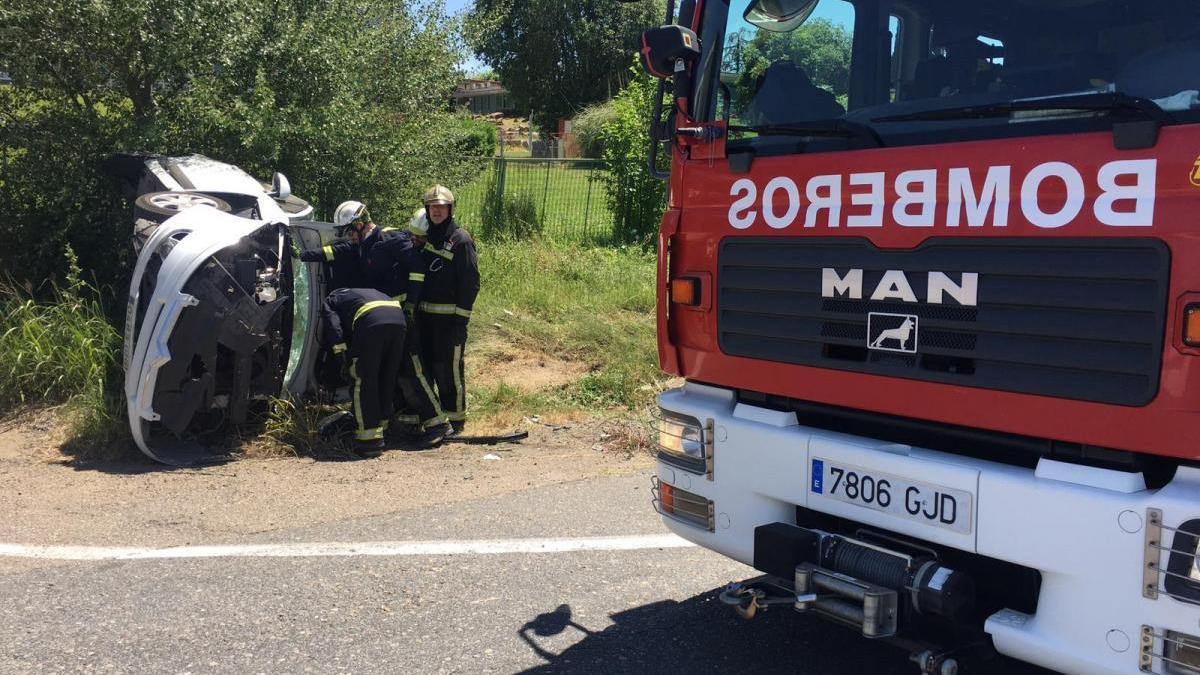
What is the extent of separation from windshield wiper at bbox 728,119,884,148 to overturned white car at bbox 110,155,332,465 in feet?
12.3

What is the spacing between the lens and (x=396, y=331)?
6867 mm

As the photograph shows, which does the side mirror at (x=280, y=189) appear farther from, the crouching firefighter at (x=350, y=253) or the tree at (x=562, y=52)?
the tree at (x=562, y=52)

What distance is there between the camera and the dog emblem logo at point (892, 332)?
3189mm

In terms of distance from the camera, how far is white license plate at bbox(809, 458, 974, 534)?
9.71ft

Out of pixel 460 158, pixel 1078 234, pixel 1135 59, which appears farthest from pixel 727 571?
pixel 460 158

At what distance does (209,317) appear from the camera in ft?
19.8

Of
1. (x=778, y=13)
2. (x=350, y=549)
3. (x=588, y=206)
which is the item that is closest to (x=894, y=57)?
(x=778, y=13)

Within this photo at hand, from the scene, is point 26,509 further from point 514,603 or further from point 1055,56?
point 1055,56

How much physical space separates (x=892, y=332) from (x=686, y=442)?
0.93 metres

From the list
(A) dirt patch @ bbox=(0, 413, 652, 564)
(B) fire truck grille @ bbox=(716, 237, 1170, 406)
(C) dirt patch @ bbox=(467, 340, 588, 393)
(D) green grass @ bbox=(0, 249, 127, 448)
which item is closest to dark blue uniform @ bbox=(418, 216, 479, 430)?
(A) dirt patch @ bbox=(0, 413, 652, 564)

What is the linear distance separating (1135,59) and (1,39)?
850 cm

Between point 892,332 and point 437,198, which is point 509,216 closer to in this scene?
point 437,198

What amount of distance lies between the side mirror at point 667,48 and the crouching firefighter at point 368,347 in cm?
346

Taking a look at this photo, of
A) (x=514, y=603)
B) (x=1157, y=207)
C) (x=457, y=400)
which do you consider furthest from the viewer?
(x=457, y=400)
